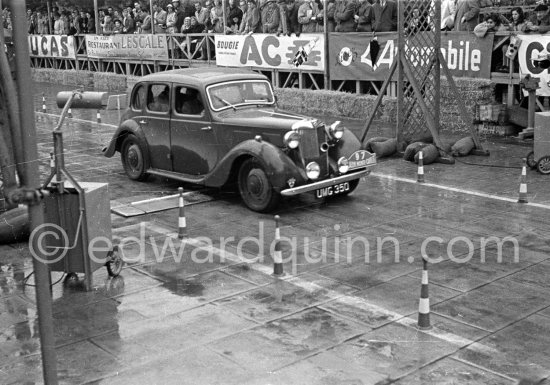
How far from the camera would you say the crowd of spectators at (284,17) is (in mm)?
17203

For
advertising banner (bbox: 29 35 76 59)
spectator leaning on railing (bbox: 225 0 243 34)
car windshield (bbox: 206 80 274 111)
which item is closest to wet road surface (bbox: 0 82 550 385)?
car windshield (bbox: 206 80 274 111)

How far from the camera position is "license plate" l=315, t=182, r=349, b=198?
37.0 ft

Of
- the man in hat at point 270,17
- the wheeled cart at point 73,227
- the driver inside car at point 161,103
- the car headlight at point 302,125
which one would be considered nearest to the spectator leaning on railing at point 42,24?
the man in hat at point 270,17

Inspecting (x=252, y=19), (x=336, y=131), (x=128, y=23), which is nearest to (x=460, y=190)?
(x=336, y=131)

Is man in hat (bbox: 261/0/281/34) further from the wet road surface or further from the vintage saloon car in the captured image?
the wet road surface

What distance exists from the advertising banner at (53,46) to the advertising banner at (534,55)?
75.8 feet

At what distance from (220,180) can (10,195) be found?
7872 mm

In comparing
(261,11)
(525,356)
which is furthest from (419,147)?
(261,11)

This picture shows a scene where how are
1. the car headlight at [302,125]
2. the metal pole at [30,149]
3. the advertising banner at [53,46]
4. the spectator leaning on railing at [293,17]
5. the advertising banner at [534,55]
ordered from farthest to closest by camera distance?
the advertising banner at [53,46], the spectator leaning on railing at [293,17], the advertising banner at [534,55], the car headlight at [302,125], the metal pole at [30,149]

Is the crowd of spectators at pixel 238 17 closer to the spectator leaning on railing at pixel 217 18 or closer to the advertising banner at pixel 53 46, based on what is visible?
the spectator leaning on railing at pixel 217 18

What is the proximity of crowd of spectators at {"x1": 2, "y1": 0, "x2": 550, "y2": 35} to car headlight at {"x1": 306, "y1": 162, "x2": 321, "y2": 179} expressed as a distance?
5.59m

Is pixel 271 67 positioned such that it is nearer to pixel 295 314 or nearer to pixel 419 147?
pixel 419 147

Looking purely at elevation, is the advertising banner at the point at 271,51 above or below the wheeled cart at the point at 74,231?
above

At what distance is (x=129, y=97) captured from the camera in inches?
546
